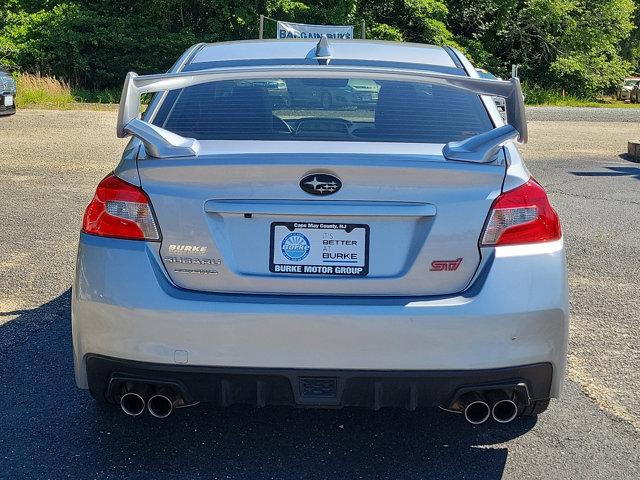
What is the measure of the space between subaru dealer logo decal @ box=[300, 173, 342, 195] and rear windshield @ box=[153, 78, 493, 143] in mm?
301

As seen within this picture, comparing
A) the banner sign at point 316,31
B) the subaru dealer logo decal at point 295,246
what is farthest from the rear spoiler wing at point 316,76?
the banner sign at point 316,31

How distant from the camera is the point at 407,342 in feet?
9.26

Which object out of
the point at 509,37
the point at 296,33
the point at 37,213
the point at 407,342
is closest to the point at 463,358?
the point at 407,342

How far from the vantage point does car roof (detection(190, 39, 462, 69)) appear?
3.86 meters

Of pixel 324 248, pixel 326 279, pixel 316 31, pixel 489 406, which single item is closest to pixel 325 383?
pixel 326 279

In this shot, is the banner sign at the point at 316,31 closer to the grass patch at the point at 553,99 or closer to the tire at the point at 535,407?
the grass patch at the point at 553,99

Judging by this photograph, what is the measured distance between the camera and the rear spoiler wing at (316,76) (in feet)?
9.68

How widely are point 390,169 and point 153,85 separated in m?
1.01

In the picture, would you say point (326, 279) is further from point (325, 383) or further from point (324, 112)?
point (324, 112)

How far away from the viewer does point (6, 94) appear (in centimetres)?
1675

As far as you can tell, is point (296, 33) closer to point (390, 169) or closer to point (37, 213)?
point (37, 213)

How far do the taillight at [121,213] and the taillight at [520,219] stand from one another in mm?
1197

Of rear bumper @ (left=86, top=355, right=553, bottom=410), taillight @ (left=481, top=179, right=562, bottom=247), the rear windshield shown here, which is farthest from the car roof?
rear bumper @ (left=86, top=355, right=553, bottom=410)

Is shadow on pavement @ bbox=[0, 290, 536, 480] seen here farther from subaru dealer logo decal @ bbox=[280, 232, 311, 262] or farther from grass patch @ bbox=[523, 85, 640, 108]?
grass patch @ bbox=[523, 85, 640, 108]
